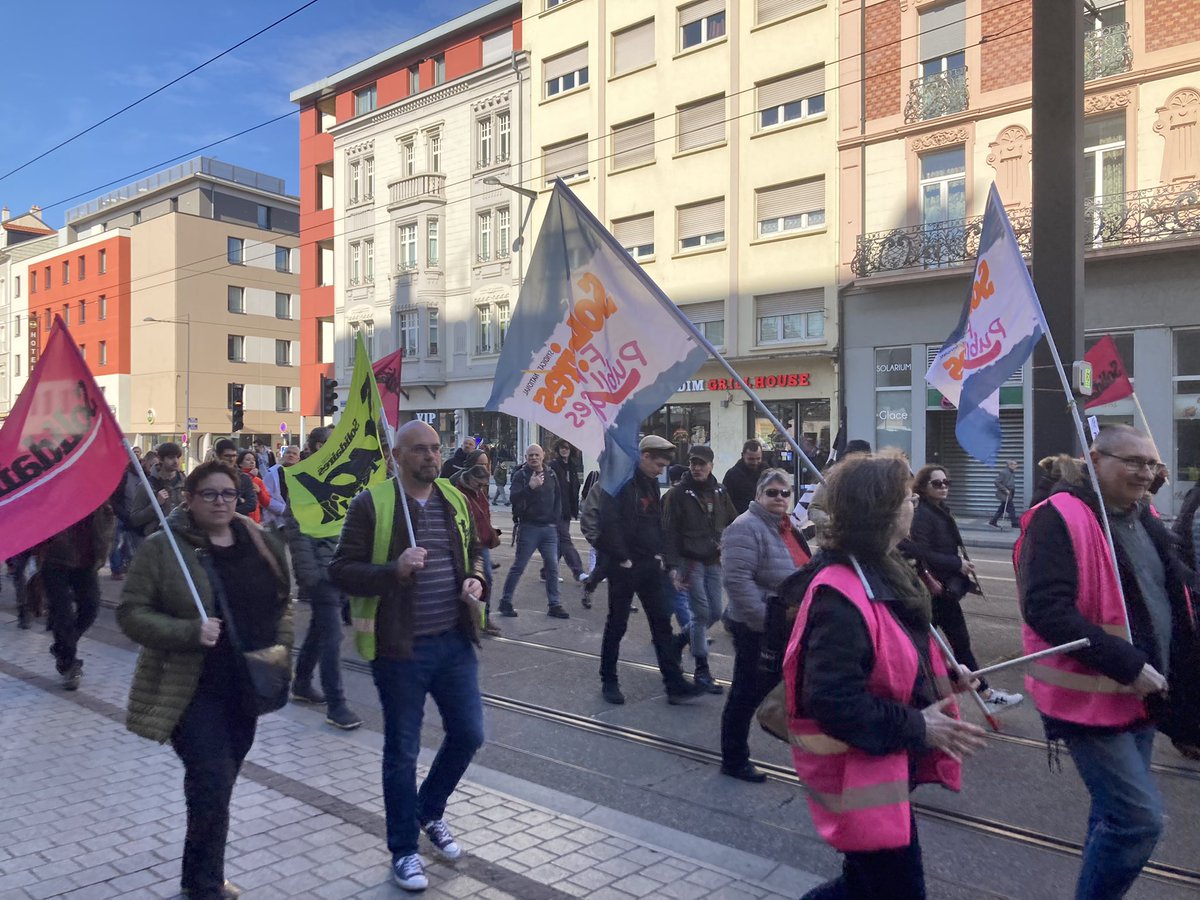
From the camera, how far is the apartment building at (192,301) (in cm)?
5097

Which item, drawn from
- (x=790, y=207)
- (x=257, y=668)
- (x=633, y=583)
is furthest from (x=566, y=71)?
(x=257, y=668)

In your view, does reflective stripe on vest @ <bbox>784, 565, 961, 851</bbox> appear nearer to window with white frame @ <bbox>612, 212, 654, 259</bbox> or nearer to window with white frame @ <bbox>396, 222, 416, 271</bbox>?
window with white frame @ <bbox>612, 212, 654, 259</bbox>

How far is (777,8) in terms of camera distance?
25.6 m

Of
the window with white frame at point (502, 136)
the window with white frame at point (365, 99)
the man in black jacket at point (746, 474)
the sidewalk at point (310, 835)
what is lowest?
the sidewalk at point (310, 835)

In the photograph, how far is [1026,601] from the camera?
10.5 feet

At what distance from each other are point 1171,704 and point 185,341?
53792 mm

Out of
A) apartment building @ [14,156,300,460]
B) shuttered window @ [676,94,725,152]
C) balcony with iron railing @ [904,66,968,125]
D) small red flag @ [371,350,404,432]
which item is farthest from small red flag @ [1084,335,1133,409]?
apartment building @ [14,156,300,460]

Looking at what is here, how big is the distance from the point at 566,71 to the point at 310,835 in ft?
99.4

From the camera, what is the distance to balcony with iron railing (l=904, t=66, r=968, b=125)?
862 inches

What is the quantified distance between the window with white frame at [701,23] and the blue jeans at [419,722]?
26349mm

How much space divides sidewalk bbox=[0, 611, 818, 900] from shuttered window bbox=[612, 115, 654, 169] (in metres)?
25.5

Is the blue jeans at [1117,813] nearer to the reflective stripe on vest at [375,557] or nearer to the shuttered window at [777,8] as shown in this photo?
the reflective stripe on vest at [375,557]

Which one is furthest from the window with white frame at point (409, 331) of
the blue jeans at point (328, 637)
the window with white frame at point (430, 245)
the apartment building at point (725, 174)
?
the blue jeans at point (328, 637)

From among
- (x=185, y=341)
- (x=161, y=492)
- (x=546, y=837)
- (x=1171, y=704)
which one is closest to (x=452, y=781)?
(x=546, y=837)
